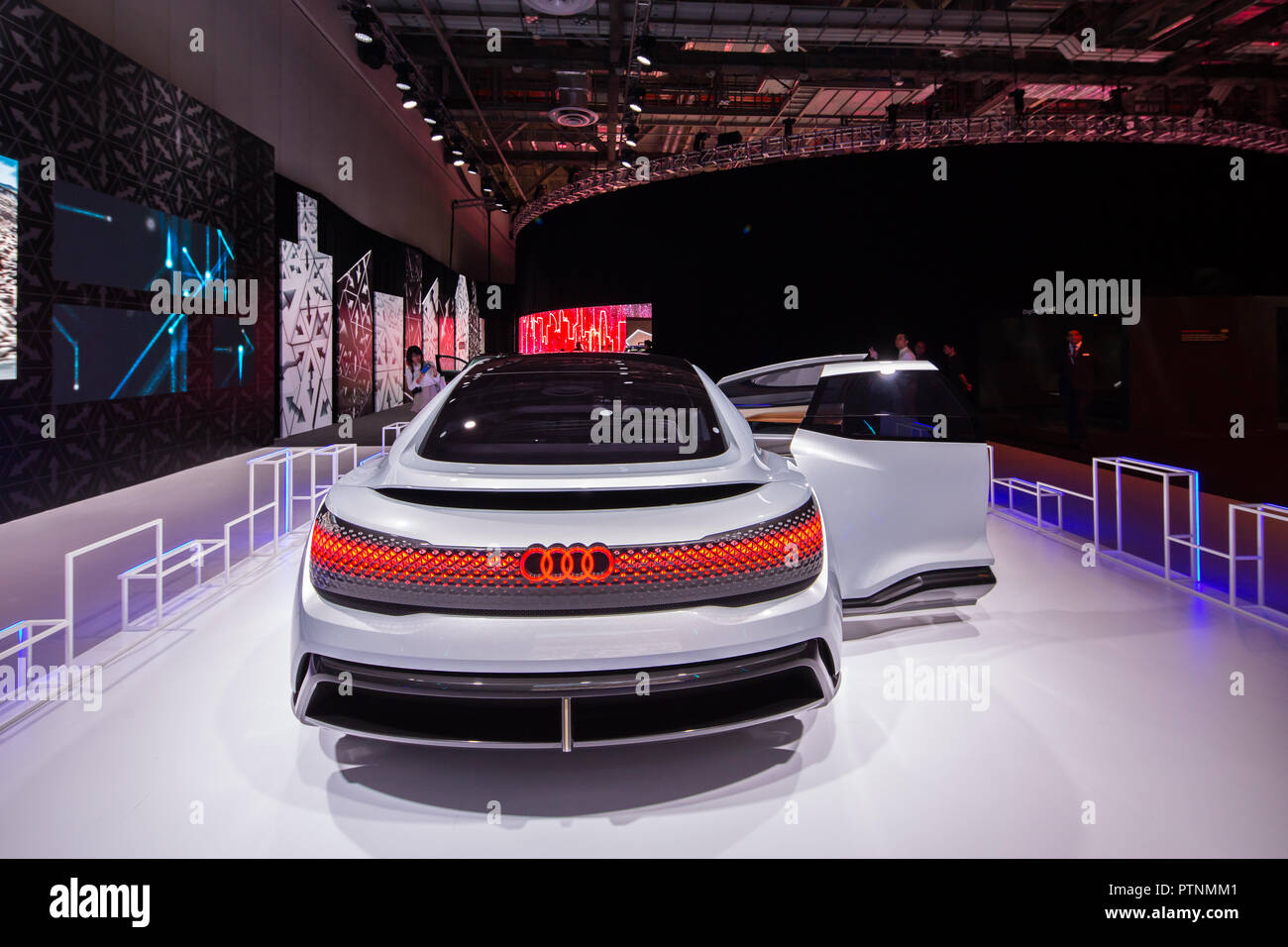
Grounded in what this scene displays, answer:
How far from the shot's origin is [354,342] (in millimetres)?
13070

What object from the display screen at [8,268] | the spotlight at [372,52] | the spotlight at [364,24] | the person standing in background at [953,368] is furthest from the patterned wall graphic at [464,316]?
the display screen at [8,268]

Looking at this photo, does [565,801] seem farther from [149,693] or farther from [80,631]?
[80,631]

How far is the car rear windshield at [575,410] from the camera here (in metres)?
2.33

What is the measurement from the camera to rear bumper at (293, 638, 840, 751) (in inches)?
66.3

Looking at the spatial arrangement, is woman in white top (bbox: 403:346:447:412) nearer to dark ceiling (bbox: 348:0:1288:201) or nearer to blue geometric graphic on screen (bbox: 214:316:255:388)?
blue geometric graphic on screen (bbox: 214:316:255:388)

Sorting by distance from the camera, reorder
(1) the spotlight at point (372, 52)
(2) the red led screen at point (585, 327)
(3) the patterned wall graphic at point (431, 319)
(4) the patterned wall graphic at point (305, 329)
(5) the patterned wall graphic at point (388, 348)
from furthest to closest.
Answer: (3) the patterned wall graphic at point (431, 319), (2) the red led screen at point (585, 327), (5) the patterned wall graphic at point (388, 348), (1) the spotlight at point (372, 52), (4) the patterned wall graphic at point (305, 329)

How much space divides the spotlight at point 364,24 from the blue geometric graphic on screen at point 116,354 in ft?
17.1

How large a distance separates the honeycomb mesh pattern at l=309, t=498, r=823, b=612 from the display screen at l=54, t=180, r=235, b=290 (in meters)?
5.78

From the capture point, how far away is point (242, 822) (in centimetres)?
186

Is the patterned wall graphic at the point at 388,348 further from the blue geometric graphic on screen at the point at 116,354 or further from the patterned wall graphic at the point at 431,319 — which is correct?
the blue geometric graphic on screen at the point at 116,354

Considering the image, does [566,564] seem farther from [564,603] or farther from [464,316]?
[464,316]

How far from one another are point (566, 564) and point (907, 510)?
1655 mm

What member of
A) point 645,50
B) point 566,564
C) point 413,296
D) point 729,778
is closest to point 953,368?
point 645,50
